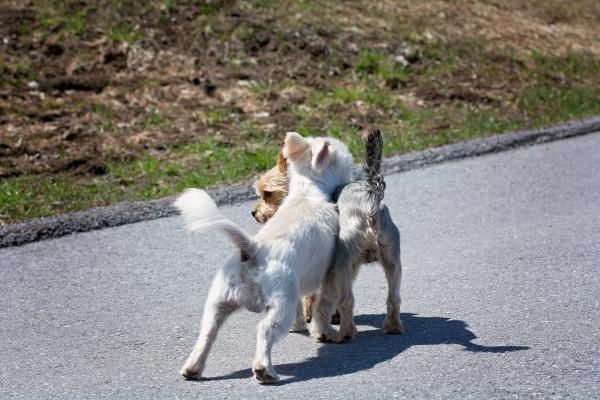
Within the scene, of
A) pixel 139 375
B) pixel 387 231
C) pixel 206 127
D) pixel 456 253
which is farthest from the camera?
pixel 206 127

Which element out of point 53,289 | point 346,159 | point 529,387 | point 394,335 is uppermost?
point 346,159

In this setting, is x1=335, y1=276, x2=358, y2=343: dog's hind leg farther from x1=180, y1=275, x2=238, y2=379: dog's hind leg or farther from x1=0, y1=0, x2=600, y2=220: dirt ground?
x1=0, y1=0, x2=600, y2=220: dirt ground

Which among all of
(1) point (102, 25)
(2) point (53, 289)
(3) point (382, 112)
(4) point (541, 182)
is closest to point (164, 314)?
(2) point (53, 289)

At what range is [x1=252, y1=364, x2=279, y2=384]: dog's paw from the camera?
5.14 m

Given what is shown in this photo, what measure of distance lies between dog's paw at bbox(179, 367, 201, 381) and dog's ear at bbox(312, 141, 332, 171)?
1616mm

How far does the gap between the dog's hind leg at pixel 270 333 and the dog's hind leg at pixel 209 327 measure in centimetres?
24

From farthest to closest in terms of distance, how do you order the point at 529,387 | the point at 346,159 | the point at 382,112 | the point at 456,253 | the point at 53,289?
the point at 382,112
the point at 456,253
the point at 53,289
the point at 346,159
the point at 529,387

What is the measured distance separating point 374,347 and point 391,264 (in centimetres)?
53

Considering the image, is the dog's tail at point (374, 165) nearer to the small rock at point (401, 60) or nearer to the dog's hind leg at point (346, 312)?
the dog's hind leg at point (346, 312)

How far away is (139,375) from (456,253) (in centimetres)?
318

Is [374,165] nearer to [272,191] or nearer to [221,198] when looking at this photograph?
[272,191]

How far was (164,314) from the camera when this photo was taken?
653 centimetres

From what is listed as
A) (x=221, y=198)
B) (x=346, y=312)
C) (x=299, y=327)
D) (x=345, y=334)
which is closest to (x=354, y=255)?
(x=346, y=312)

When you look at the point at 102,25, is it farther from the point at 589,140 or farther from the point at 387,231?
the point at 387,231
